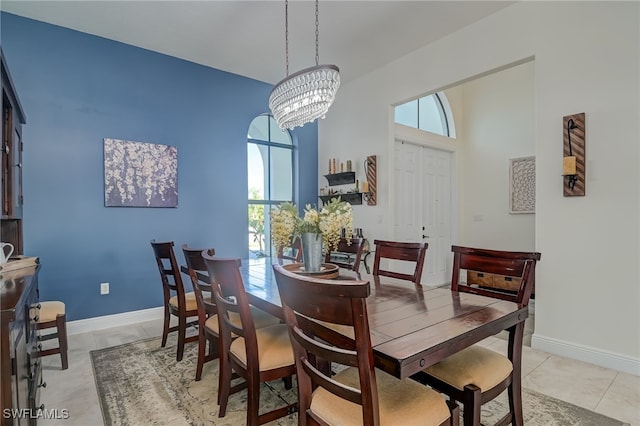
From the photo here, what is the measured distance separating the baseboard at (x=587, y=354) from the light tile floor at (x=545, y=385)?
57 mm

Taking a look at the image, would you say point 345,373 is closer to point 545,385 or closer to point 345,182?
point 545,385

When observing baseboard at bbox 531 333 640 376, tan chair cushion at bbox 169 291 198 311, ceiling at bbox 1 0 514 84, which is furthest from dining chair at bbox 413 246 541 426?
ceiling at bbox 1 0 514 84

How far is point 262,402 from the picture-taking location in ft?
6.84

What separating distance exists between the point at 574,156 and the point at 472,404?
92.4 inches

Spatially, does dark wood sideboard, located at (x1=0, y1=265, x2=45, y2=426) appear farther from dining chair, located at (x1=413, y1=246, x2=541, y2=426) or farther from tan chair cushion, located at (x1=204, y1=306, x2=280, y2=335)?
dining chair, located at (x1=413, y1=246, x2=541, y2=426)

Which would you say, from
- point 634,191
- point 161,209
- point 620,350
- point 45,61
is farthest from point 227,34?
point 620,350

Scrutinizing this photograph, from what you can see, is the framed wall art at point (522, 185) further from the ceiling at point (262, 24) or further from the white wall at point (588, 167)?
the ceiling at point (262, 24)

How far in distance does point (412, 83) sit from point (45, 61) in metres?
3.93

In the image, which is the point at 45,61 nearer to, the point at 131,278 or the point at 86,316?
the point at 131,278

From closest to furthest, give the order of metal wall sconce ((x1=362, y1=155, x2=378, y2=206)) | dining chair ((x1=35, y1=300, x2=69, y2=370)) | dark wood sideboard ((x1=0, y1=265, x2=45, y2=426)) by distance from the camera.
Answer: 1. dark wood sideboard ((x1=0, y1=265, x2=45, y2=426))
2. dining chair ((x1=35, y1=300, x2=69, y2=370))
3. metal wall sconce ((x1=362, y1=155, x2=378, y2=206))

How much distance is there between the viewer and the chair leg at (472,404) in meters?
1.35

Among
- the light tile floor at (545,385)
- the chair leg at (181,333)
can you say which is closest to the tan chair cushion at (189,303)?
the chair leg at (181,333)

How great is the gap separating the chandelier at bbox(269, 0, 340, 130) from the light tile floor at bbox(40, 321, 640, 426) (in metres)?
2.37

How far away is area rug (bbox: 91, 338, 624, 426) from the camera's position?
190 cm
